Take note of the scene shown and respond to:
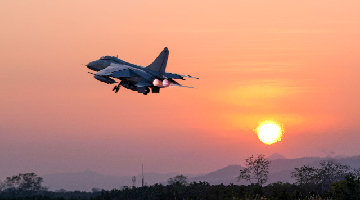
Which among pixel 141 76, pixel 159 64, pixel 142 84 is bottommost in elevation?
pixel 142 84

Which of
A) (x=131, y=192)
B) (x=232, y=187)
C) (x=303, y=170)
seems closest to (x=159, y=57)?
(x=232, y=187)

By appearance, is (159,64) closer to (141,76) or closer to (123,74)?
(141,76)

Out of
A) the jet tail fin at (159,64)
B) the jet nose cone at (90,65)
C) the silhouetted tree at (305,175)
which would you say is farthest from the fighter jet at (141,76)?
the silhouetted tree at (305,175)

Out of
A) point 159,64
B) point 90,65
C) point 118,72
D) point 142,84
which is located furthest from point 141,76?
point 90,65

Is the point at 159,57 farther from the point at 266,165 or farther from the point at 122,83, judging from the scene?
the point at 266,165

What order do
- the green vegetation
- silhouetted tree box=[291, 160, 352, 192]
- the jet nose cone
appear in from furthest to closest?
silhouetted tree box=[291, 160, 352, 192], the jet nose cone, the green vegetation

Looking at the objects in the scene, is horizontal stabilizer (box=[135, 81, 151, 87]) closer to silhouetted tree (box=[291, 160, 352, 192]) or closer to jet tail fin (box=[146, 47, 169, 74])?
jet tail fin (box=[146, 47, 169, 74])

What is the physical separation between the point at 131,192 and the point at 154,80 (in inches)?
1804

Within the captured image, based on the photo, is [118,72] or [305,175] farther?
[305,175]

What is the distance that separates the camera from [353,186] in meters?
60.9

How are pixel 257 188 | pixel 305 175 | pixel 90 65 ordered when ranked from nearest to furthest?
pixel 257 188, pixel 90 65, pixel 305 175

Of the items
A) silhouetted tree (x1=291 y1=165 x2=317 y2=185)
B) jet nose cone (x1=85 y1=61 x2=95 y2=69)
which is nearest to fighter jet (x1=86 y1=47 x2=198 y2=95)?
jet nose cone (x1=85 y1=61 x2=95 y2=69)

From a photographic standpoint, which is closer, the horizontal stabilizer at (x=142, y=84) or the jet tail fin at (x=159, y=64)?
the horizontal stabilizer at (x=142, y=84)

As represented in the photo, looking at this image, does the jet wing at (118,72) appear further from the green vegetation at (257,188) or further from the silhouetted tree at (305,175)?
the silhouetted tree at (305,175)
